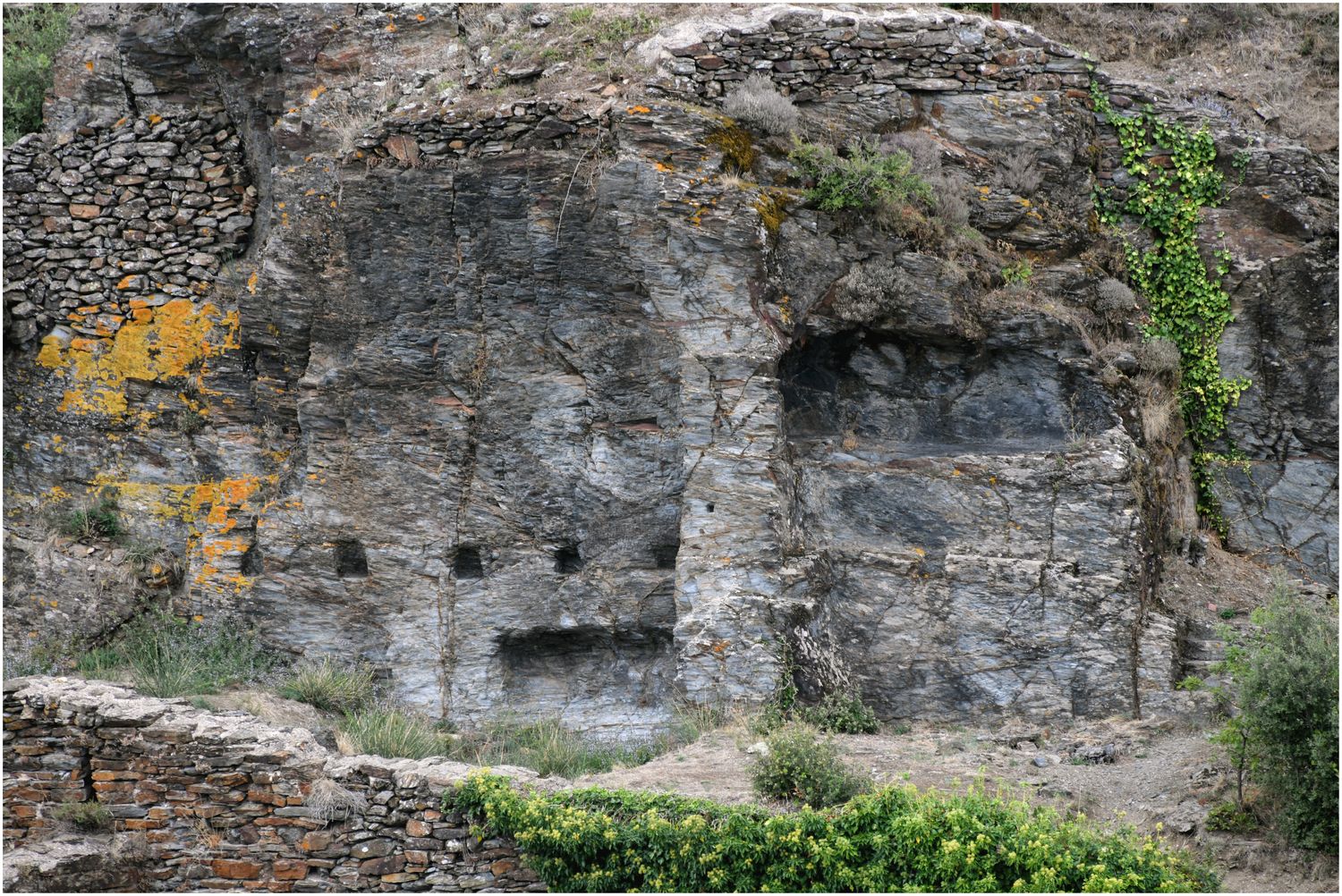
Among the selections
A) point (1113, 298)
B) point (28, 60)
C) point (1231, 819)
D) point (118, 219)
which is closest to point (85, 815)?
point (118, 219)

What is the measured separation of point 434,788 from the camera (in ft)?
28.2

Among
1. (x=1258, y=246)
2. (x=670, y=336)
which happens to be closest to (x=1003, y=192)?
(x=1258, y=246)

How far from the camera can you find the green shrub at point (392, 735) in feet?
32.8

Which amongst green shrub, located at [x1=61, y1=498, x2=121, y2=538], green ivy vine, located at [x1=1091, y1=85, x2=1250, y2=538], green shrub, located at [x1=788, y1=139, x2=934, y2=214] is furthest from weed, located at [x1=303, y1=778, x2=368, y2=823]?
green ivy vine, located at [x1=1091, y1=85, x2=1250, y2=538]

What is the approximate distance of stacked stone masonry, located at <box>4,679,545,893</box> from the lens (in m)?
8.56

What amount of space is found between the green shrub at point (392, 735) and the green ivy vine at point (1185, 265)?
7.95 metres

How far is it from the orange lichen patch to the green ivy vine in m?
9.50

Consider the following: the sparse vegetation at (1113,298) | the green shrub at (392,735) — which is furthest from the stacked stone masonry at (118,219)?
the sparse vegetation at (1113,298)

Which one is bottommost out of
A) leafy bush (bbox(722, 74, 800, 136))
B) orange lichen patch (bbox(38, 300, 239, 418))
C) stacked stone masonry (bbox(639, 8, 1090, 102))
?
orange lichen patch (bbox(38, 300, 239, 418))

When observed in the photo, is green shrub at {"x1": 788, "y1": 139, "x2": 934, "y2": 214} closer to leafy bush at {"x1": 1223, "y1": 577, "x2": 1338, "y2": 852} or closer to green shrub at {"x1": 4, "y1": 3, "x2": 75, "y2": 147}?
leafy bush at {"x1": 1223, "y1": 577, "x2": 1338, "y2": 852}

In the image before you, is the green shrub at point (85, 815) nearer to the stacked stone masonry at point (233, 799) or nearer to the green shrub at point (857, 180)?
the stacked stone masonry at point (233, 799)

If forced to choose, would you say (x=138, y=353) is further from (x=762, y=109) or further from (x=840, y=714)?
(x=840, y=714)

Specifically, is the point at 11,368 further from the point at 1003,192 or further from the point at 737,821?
the point at 1003,192

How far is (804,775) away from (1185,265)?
7.26 m
